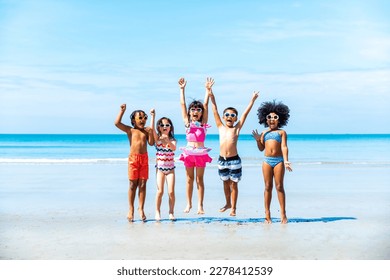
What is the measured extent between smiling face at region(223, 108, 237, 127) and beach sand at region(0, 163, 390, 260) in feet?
5.11

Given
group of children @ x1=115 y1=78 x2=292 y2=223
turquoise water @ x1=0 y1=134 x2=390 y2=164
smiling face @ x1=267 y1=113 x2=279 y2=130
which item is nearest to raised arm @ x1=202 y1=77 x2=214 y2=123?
group of children @ x1=115 y1=78 x2=292 y2=223

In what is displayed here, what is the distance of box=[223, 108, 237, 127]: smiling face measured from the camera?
9078mm

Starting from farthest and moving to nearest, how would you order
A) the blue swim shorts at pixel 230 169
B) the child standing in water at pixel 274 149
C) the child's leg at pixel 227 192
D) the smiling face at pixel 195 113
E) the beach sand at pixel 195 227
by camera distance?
1. the smiling face at pixel 195 113
2. the child's leg at pixel 227 192
3. the blue swim shorts at pixel 230 169
4. the child standing in water at pixel 274 149
5. the beach sand at pixel 195 227

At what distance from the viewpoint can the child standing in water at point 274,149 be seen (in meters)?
8.56

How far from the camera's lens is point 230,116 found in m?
9.07

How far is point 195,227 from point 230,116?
1.89 m

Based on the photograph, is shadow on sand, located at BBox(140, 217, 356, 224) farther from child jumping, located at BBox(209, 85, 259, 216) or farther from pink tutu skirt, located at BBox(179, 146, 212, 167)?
pink tutu skirt, located at BBox(179, 146, 212, 167)

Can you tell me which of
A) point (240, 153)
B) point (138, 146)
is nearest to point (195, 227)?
point (138, 146)

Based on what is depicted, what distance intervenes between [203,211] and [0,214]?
3589 millimetres

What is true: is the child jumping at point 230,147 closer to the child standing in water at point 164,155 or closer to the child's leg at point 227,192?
the child's leg at point 227,192

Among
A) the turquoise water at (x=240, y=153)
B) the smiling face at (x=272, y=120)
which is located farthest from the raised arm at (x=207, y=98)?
the turquoise water at (x=240, y=153)

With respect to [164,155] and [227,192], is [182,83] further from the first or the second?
[227,192]
